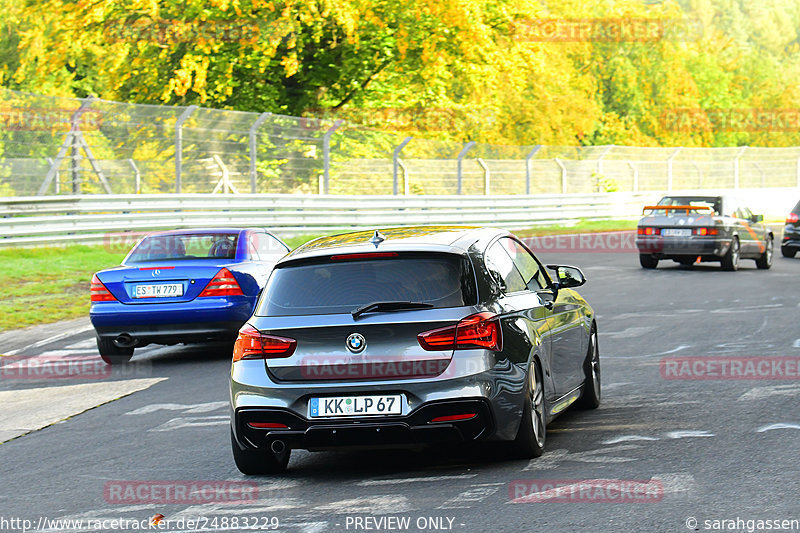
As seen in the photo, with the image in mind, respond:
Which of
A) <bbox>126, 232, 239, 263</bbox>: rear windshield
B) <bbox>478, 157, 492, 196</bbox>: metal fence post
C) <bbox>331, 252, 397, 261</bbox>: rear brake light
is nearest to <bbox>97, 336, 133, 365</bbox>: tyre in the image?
<bbox>126, 232, 239, 263</bbox>: rear windshield

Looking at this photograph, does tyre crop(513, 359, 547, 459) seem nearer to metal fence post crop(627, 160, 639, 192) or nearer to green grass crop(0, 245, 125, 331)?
green grass crop(0, 245, 125, 331)

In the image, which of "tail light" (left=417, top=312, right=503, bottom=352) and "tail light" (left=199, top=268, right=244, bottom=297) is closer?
"tail light" (left=417, top=312, right=503, bottom=352)

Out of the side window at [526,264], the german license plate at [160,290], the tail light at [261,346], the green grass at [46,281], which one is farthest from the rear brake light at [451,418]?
the green grass at [46,281]

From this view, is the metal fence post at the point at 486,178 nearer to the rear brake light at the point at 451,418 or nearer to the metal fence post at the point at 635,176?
the metal fence post at the point at 635,176

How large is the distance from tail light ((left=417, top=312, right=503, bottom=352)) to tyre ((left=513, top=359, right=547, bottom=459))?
45 cm

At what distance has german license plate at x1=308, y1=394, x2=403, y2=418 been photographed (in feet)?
20.6

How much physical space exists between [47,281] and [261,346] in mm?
13444

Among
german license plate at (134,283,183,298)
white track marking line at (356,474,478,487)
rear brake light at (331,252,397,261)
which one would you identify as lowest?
white track marking line at (356,474,478,487)

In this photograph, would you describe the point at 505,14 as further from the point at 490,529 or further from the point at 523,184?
the point at 490,529

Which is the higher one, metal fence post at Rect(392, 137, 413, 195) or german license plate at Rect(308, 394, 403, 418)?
metal fence post at Rect(392, 137, 413, 195)

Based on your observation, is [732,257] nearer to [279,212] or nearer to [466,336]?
[279,212]

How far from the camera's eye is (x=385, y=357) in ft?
20.7

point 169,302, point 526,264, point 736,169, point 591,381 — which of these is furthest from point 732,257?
point 736,169

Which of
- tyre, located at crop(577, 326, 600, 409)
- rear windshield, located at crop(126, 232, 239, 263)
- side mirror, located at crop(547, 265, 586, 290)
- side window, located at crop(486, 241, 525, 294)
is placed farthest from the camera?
rear windshield, located at crop(126, 232, 239, 263)
